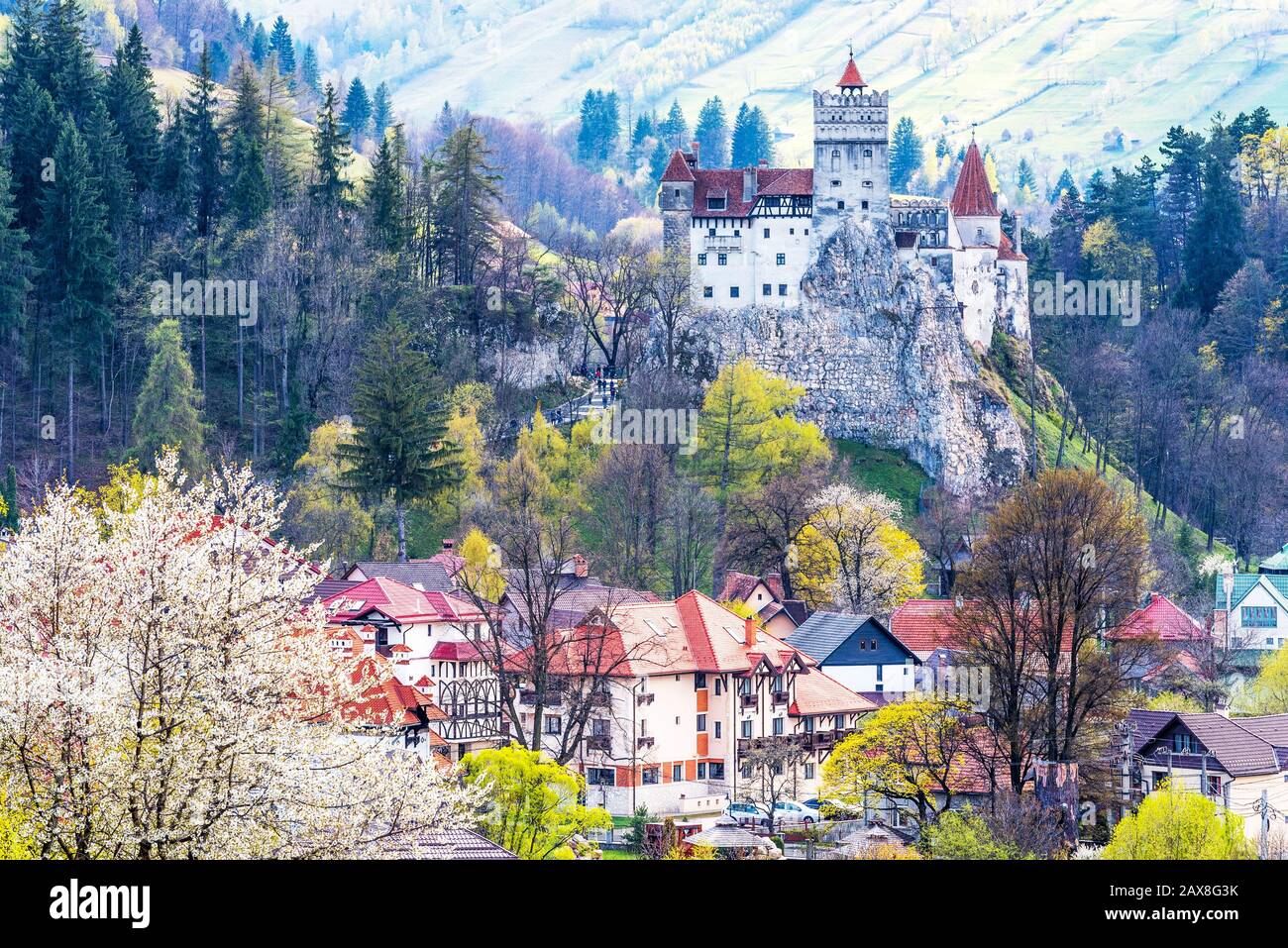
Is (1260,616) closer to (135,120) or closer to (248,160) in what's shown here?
(248,160)

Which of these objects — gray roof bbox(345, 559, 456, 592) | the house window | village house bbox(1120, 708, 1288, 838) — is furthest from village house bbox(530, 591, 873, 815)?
the house window

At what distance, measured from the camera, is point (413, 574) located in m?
75.1

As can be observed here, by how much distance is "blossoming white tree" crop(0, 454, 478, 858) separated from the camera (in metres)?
22.0

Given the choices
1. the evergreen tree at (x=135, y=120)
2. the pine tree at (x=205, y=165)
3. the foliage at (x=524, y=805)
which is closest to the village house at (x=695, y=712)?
the foliage at (x=524, y=805)

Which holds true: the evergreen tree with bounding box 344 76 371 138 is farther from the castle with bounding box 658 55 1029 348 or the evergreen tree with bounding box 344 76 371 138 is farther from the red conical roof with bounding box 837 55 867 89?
the red conical roof with bounding box 837 55 867 89

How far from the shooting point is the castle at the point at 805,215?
111 m

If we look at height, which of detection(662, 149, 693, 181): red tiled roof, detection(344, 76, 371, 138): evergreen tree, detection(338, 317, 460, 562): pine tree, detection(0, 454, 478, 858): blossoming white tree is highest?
detection(344, 76, 371, 138): evergreen tree

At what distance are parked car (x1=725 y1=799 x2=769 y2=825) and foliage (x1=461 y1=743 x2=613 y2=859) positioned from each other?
9740 millimetres

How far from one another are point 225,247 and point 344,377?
8.67 m

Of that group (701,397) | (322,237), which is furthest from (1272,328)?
(322,237)

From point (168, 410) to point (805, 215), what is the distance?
38354mm

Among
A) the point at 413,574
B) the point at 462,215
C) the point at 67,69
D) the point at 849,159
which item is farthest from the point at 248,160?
the point at 413,574

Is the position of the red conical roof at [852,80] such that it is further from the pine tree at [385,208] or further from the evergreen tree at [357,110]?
the evergreen tree at [357,110]

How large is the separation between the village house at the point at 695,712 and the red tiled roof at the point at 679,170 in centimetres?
4892
